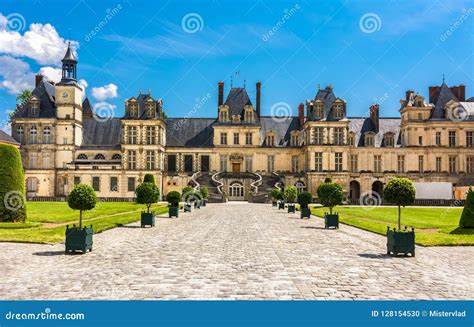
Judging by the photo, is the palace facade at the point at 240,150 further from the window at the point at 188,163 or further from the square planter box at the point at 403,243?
the square planter box at the point at 403,243

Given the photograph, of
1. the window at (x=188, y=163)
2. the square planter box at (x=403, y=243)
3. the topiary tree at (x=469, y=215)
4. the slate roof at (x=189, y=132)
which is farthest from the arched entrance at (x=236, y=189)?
the square planter box at (x=403, y=243)

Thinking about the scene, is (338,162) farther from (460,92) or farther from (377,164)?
(460,92)

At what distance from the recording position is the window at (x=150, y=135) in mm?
55969

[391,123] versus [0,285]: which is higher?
[391,123]

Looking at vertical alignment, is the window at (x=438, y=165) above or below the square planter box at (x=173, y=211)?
above

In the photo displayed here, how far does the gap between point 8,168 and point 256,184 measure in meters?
35.9

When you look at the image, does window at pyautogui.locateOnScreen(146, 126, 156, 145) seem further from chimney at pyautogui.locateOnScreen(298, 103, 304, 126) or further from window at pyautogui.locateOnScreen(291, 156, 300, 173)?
chimney at pyautogui.locateOnScreen(298, 103, 304, 126)

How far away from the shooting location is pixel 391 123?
198 feet

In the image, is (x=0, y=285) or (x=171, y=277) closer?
(x=0, y=285)

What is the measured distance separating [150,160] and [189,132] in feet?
25.0

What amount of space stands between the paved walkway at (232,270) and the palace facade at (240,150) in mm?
38695

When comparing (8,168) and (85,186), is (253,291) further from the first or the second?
(8,168)

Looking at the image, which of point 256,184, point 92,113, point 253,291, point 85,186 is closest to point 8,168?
point 85,186
